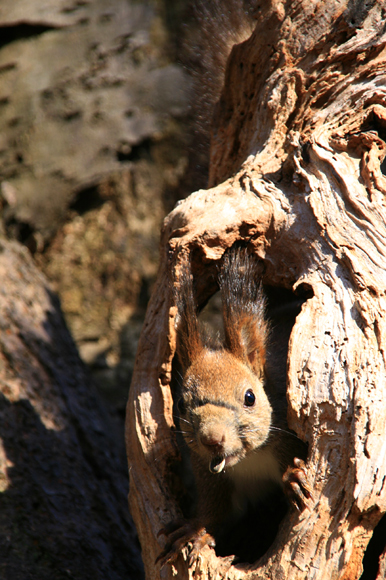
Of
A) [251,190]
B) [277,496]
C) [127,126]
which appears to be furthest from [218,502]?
[127,126]

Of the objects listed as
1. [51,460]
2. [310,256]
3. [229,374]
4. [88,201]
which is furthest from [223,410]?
[88,201]

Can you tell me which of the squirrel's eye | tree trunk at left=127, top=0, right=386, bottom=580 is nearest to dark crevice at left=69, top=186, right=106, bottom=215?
tree trunk at left=127, top=0, right=386, bottom=580

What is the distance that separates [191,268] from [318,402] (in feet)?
2.18

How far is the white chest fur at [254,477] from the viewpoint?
195cm

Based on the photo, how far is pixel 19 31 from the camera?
4.10 m

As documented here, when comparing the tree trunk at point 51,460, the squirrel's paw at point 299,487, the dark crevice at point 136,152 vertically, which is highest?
the squirrel's paw at point 299,487

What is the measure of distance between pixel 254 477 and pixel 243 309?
0.66 m

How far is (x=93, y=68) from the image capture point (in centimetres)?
406

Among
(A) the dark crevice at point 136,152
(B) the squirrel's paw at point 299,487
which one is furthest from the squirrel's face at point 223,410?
(A) the dark crevice at point 136,152

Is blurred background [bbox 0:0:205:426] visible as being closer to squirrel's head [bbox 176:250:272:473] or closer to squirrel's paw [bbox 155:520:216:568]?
squirrel's head [bbox 176:250:272:473]

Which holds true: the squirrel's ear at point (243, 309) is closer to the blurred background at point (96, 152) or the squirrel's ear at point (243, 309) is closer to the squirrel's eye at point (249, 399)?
the squirrel's eye at point (249, 399)

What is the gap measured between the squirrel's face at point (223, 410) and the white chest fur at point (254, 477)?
116 millimetres

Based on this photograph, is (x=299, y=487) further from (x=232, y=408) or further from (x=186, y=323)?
(x=186, y=323)

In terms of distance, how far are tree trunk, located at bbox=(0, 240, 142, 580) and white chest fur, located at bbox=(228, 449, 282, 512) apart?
0.50 metres
